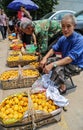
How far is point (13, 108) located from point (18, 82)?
172 centimetres

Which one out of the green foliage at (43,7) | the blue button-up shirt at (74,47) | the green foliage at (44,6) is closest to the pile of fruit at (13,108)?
the blue button-up shirt at (74,47)

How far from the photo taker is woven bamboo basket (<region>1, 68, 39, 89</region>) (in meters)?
6.04

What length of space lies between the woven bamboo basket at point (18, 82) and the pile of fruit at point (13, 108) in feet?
4.19

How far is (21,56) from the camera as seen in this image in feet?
25.7

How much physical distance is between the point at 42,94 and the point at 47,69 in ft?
1.82

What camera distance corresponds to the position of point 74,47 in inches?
213

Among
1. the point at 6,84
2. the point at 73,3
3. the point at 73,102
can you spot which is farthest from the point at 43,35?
the point at 73,3

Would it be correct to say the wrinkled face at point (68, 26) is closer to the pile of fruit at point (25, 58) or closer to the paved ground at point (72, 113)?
the paved ground at point (72, 113)

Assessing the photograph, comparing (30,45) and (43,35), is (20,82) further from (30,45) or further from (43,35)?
(30,45)

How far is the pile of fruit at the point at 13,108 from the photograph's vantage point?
4070mm

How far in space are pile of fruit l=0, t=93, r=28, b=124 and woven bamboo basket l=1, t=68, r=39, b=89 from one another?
50.3 inches

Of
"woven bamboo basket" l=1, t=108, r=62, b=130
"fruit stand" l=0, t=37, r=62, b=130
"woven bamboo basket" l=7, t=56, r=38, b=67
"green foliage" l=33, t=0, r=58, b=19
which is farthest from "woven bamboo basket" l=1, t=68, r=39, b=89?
"green foliage" l=33, t=0, r=58, b=19

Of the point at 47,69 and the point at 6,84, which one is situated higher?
the point at 47,69

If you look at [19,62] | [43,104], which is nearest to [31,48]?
[19,62]
